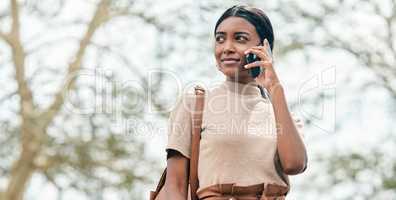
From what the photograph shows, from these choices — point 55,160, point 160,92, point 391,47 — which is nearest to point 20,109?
point 55,160

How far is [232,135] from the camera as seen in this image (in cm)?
380

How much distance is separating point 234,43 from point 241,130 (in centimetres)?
29

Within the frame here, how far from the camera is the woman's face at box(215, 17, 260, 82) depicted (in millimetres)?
3893

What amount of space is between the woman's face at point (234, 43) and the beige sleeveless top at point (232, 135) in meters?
0.07

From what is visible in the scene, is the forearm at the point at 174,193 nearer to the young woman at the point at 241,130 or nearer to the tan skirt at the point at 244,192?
the young woman at the point at 241,130

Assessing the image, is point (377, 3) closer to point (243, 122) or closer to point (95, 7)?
A: point (95, 7)

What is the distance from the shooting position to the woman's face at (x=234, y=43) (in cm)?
389

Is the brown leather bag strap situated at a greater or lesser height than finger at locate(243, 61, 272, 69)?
lesser

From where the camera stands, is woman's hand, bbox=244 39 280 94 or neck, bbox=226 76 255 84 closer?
woman's hand, bbox=244 39 280 94

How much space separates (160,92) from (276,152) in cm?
791

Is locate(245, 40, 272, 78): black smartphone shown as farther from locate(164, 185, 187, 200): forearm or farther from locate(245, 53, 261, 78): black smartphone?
locate(164, 185, 187, 200): forearm

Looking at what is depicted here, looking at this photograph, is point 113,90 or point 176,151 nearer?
point 176,151

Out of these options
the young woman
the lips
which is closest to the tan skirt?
the young woman

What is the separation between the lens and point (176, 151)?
3.88 m
